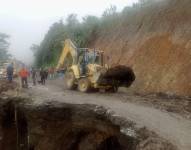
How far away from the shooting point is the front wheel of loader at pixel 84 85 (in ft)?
71.9

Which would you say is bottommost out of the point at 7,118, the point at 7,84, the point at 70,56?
the point at 7,118

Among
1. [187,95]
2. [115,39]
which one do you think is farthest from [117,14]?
[187,95]

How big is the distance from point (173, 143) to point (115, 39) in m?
22.0

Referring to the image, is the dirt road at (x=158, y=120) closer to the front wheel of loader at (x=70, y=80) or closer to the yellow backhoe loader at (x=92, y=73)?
the yellow backhoe loader at (x=92, y=73)

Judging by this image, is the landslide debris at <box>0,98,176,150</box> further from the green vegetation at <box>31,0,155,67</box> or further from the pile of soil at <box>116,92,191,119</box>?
the green vegetation at <box>31,0,155,67</box>

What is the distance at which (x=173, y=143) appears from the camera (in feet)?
35.1

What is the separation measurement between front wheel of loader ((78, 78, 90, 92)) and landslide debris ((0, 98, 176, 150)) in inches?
150

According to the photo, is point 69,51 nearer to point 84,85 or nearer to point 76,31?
point 84,85

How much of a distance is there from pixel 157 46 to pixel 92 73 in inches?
241

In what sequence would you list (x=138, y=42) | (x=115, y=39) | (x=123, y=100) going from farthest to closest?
(x=115, y=39), (x=138, y=42), (x=123, y=100)

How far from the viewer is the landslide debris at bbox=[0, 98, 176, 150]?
46.1 feet

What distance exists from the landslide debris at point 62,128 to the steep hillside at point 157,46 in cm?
645

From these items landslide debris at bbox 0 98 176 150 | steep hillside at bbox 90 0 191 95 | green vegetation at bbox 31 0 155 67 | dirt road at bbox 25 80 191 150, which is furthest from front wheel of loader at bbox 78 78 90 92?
green vegetation at bbox 31 0 155 67

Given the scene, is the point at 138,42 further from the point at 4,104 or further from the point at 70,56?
the point at 4,104
